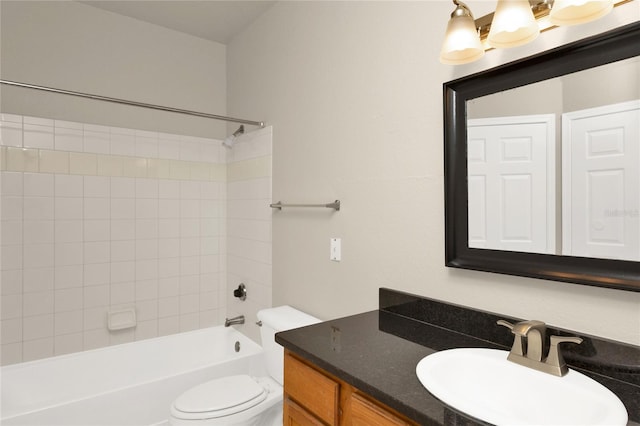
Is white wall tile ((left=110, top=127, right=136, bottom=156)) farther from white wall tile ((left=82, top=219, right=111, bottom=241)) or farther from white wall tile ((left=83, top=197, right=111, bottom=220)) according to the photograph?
white wall tile ((left=82, top=219, right=111, bottom=241))

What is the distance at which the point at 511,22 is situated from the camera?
988mm

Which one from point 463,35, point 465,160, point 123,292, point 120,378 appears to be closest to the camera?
point 463,35

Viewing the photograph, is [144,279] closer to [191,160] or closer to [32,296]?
[32,296]

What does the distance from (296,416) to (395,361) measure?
0.40 meters

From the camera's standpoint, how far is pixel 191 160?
2775mm

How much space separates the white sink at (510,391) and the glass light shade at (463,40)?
0.90m

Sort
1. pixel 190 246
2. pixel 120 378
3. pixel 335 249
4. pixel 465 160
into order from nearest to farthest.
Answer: pixel 465 160
pixel 335 249
pixel 120 378
pixel 190 246

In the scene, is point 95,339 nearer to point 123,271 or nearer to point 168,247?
point 123,271

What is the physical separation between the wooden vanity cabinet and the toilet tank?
2.05 ft

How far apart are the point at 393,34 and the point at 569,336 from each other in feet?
4.07

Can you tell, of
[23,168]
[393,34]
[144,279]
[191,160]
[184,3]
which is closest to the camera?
[393,34]

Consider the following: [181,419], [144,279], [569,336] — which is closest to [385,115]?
[569,336]

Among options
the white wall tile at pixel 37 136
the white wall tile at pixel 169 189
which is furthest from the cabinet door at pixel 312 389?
the white wall tile at pixel 37 136

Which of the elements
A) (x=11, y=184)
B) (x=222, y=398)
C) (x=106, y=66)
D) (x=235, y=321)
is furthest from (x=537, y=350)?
(x=106, y=66)
